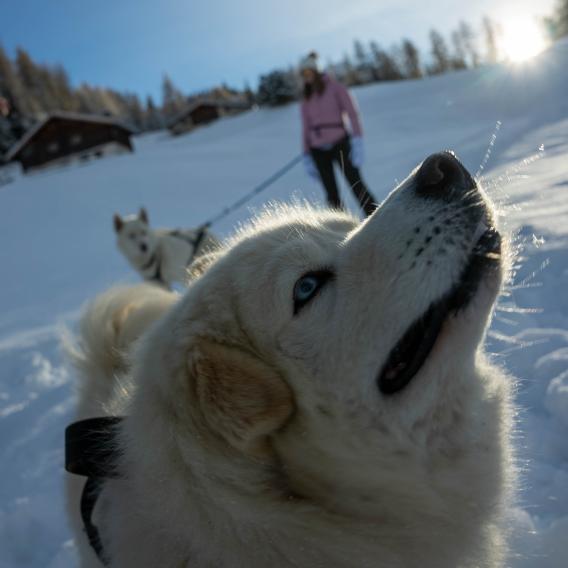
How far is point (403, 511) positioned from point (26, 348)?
18.4 feet

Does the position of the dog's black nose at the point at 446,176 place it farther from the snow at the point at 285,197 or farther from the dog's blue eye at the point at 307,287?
the dog's blue eye at the point at 307,287

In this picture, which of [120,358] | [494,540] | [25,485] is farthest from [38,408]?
[494,540]

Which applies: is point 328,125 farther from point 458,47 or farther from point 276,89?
point 458,47

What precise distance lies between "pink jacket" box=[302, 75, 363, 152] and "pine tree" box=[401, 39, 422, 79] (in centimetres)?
7600

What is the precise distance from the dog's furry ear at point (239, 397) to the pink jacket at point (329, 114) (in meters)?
5.53

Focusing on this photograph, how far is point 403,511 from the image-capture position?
153 centimetres

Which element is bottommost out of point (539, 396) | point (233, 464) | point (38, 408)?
point (539, 396)

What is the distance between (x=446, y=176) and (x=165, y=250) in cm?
654

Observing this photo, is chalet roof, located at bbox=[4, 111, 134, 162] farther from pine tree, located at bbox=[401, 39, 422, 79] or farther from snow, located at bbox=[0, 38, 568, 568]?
pine tree, located at bbox=[401, 39, 422, 79]

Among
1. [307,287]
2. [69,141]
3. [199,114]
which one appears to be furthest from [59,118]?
[307,287]

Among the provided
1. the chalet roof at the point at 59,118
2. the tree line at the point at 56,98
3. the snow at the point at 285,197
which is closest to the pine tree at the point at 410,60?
the tree line at the point at 56,98

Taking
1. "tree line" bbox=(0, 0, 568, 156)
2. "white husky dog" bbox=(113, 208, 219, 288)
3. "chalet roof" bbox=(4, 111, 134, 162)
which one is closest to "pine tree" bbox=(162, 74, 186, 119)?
"tree line" bbox=(0, 0, 568, 156)

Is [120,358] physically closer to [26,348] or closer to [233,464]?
[233,464]

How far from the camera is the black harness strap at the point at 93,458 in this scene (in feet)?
5.76
